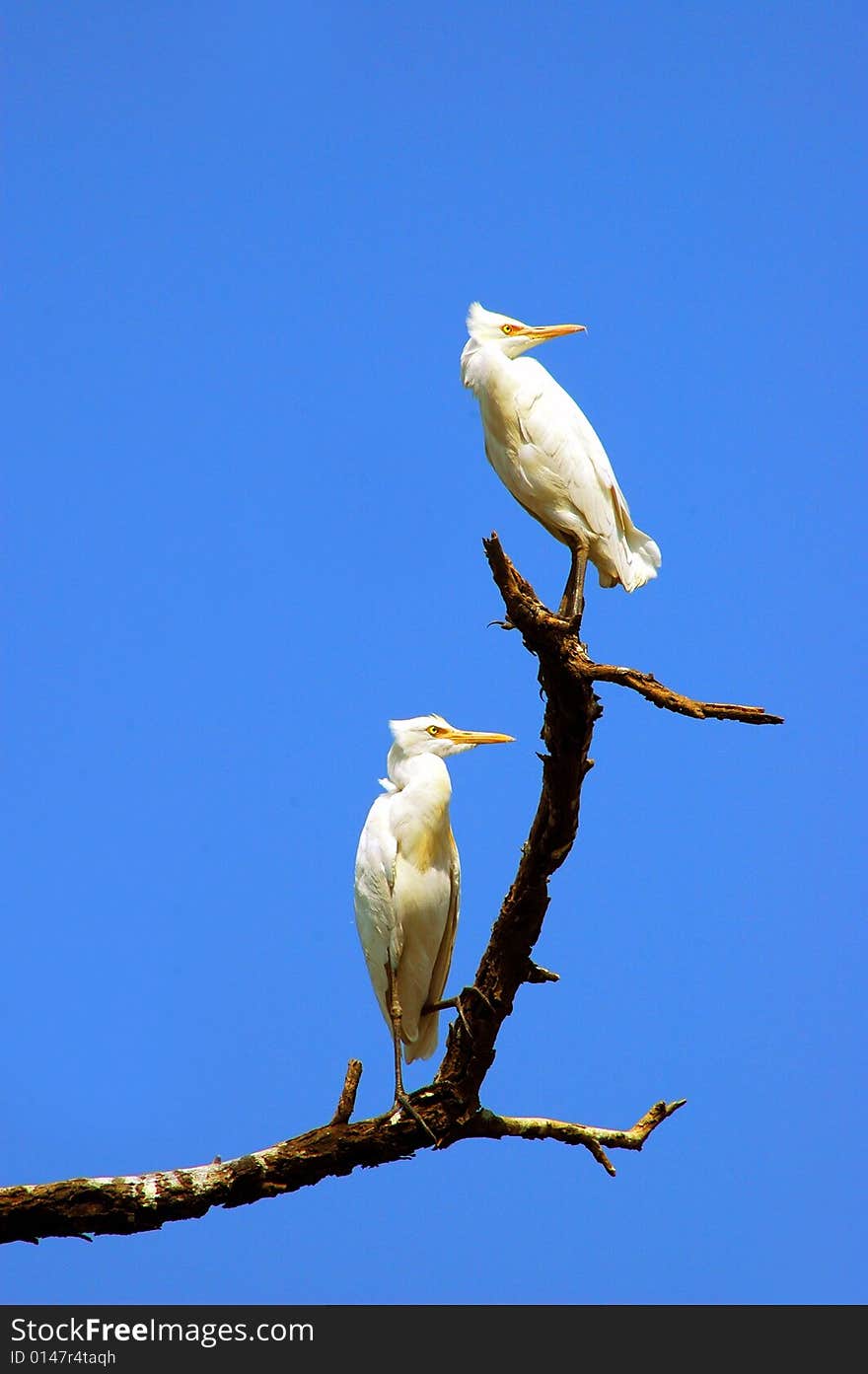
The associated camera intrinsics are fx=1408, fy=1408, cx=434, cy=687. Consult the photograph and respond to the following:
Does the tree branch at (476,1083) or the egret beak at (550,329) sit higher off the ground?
the egret beak at (550,329)

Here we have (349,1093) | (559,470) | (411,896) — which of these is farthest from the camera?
(559,470)

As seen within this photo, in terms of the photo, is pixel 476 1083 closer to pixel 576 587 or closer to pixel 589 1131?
pixel 589 1131

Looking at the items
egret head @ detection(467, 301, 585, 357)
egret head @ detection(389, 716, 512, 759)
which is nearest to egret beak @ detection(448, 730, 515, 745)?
egret head @ detection(389, 716, 512, 759)

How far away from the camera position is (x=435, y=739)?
Result: 276 inches

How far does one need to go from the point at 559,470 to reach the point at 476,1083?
10.5 feet

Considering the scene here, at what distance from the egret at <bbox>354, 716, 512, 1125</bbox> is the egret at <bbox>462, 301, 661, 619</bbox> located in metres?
1.20

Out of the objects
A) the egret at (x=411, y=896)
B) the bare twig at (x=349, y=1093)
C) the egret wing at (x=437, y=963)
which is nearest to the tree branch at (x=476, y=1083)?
the bare twig at (x=349, y=1093)

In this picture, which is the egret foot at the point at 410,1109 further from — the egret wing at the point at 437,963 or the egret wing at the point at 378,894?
the egret wing at the point at 437,963

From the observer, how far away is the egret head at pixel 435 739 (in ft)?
22.9

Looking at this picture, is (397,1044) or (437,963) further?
(437,963)

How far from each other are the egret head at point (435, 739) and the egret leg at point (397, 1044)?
1063mm

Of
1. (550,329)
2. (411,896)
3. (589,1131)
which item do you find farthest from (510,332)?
(589,1131)

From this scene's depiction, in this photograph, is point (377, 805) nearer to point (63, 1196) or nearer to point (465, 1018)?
point (465, 1018)
